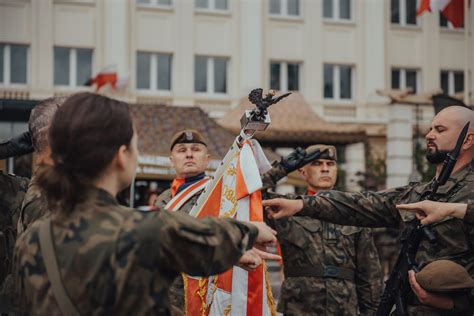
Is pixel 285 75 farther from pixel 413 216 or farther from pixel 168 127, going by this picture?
pixel 413 216

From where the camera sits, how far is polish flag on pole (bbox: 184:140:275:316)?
4.53 metres

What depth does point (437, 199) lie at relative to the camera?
15.1ft

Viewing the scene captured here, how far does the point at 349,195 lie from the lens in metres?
4.91

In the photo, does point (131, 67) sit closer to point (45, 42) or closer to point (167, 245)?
point (45, 42)

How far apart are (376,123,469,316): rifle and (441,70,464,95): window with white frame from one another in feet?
88.9

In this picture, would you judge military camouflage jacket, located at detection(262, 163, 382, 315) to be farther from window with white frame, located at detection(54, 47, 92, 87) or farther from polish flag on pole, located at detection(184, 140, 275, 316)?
window with white frame, located at detection(54, 47, 92, 87)

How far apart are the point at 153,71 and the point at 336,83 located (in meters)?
6.72

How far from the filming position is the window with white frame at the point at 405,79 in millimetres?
30234

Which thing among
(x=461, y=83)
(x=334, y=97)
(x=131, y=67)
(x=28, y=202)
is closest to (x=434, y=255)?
(x=28, y=202)

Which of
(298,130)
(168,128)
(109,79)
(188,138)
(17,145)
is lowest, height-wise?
(17,145)

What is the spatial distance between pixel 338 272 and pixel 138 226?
372 cm

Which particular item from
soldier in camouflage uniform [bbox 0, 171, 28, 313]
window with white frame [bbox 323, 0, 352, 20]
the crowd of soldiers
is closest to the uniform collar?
the crowd of soldiers

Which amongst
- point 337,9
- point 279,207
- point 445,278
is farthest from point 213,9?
point 445,278

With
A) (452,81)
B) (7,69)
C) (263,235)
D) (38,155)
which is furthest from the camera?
(452,81)
